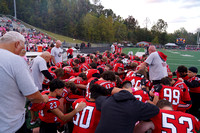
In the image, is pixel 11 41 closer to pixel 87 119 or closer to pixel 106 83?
pixel 87 119

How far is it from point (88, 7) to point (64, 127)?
261ft

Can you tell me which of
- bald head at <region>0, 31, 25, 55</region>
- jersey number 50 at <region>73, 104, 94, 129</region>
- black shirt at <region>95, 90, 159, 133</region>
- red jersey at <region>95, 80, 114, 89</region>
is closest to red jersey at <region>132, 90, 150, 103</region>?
red jersey at <region>95, 80, 114, 89</region>

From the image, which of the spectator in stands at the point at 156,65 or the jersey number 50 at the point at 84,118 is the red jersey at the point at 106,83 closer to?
the jersey number 50 at the point at 84,118

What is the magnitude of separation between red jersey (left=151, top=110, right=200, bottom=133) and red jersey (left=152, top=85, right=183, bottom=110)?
1.09 m

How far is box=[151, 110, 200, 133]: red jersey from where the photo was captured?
2.03m

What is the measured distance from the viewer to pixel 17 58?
1603mm

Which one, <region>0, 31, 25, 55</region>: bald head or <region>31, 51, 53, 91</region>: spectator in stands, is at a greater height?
<region>0, 31, 25, 55</region>: bald head

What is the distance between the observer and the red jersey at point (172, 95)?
3156 millimetres

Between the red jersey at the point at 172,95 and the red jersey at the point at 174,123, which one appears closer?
the red jersey at the point at 174,123

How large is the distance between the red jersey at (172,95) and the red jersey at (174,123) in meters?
1.09

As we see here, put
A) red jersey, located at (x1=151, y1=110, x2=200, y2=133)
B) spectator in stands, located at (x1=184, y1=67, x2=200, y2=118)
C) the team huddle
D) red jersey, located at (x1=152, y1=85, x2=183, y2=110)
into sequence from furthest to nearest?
spectator in stands, located at (x1=184, y1=67, x2=200, y2=118) < red jersey, located at (x1=152, y1=85, x2=183, y2=110) < red jersey, located at (x1=151, y1=110, x2=200, y2=133) < the team huddle

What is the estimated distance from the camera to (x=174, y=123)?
6.74 feet

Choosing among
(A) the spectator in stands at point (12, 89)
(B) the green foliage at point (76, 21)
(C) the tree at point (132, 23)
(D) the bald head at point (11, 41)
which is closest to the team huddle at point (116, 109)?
(A) the spectator in stands at point (12, 89)

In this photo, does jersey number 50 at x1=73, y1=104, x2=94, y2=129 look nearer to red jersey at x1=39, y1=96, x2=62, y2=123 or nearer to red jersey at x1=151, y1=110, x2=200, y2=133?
red jersey at x1=39, y1=96, x2=62, y2=123
